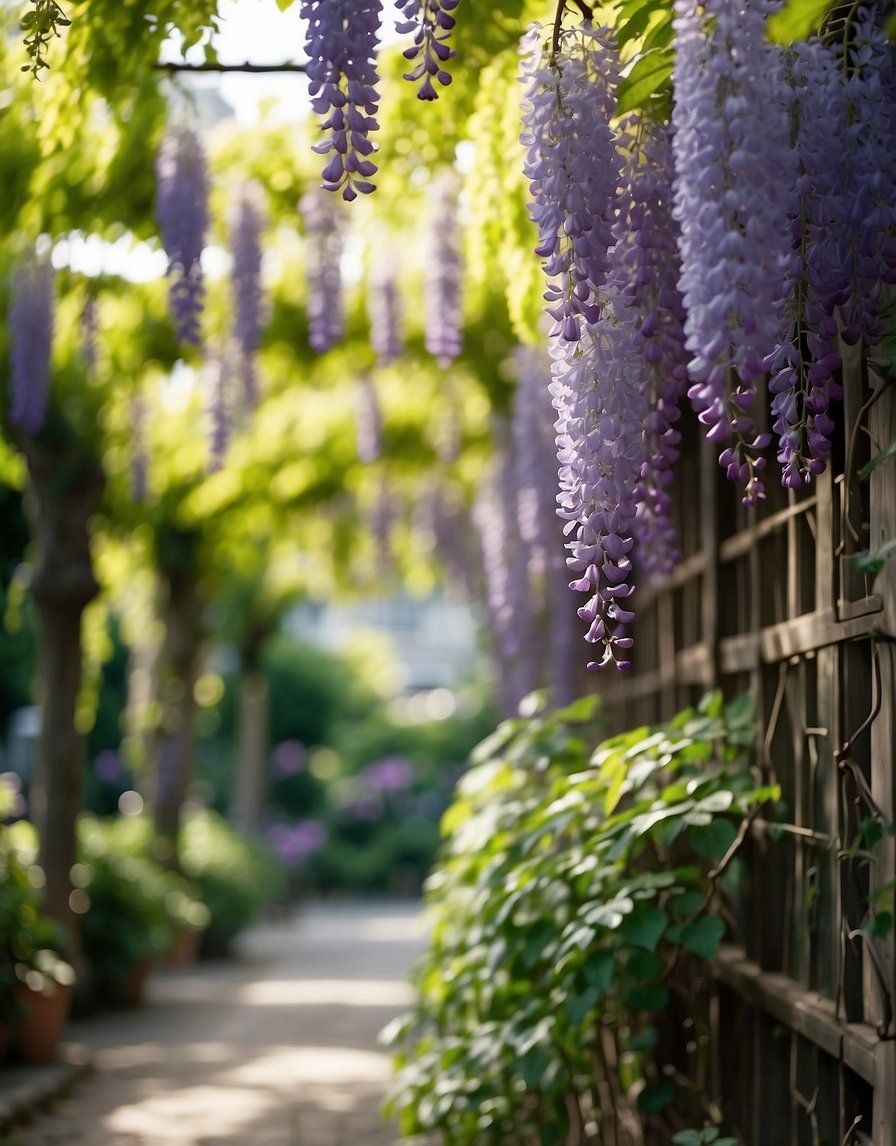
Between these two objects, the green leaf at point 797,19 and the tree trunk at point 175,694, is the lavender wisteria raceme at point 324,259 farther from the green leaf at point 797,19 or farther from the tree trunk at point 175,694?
the tree trunk at point 175,694

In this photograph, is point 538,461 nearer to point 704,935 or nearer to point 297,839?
point 704,935

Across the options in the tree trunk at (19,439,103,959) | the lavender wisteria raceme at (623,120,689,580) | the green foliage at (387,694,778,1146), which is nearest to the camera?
the lavender wisteria raceme at (623,120,689,580)

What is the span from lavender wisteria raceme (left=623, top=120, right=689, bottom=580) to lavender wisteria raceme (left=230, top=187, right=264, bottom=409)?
3.25 meters

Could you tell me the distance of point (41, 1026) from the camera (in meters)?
6.14

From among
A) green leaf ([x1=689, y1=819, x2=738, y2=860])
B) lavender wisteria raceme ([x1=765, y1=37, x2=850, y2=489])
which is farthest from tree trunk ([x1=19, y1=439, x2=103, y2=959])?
lavender wisteria raceme ([x1=765, y1=37, x2=850, y2=489])

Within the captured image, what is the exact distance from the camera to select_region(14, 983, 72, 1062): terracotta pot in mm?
6055

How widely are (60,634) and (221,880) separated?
4.89 metres

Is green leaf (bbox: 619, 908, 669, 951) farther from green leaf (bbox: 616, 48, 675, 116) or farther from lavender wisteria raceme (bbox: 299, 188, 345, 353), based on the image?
lavender wisteria raceme (bbox: 299, 188, 345, 353)

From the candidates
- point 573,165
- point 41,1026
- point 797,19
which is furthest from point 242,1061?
point 797,19

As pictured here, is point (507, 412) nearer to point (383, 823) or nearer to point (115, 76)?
point (115, 76)

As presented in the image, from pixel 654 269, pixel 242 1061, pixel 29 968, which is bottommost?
pixel 242 1061

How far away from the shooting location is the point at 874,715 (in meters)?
2.21

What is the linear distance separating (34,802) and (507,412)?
9.71 feet

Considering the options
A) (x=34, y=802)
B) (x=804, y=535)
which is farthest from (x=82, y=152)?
(x=34, y=802)
